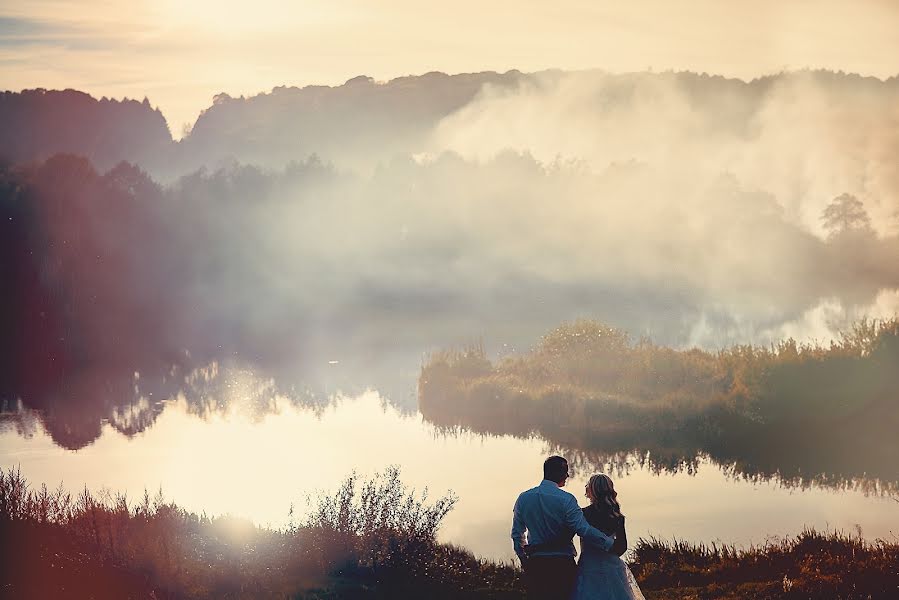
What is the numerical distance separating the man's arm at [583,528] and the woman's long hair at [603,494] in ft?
0.72

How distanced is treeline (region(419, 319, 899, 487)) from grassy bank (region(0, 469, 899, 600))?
8926 millimetres

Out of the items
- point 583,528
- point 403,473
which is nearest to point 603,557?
point 583,528

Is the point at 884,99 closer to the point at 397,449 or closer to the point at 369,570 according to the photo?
the point at 397,449

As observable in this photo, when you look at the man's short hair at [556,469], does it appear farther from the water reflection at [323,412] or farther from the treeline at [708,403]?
the treeline at [708,403]

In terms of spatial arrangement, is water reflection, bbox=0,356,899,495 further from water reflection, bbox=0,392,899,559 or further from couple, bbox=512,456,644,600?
couple, bbox=512,456,644,600

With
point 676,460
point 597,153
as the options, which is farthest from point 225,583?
point 597,153

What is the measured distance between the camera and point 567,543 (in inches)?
440

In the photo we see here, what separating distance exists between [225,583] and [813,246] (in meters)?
84.4

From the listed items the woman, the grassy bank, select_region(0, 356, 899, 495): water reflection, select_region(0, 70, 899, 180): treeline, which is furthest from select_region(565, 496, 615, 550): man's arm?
select_region(0, 70, 899, 180): treeline

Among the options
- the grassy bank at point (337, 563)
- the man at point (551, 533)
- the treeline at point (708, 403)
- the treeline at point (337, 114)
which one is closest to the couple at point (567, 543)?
the man at point (551, 533)

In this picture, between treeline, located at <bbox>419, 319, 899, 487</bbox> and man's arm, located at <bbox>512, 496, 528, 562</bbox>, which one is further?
treeline, located at <bbox>419, 319, 899, 487</bbox>

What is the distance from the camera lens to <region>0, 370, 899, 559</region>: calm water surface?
21266 millimetres

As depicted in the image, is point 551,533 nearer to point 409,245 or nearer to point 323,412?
point 323,412

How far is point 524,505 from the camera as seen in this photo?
11094 mm
